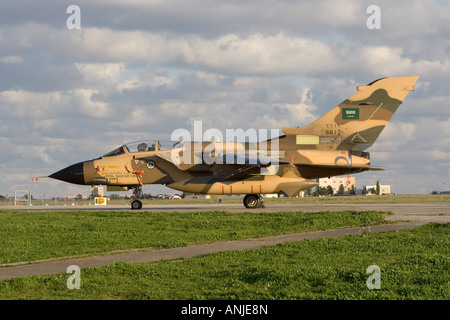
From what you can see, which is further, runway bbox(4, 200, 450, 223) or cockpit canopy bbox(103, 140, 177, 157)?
cockpit canopy bbox(103, 140, 177, 157)

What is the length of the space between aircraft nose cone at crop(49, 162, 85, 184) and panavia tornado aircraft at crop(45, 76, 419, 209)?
0.51 metres

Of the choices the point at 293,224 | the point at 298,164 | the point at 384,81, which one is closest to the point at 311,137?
the point at 298,164

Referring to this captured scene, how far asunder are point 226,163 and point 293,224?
1112 centimetres

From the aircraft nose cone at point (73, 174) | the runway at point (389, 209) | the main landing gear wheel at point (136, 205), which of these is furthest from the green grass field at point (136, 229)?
the aircraft nose cone at point (73, 174)

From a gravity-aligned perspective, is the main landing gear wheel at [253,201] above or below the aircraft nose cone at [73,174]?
below

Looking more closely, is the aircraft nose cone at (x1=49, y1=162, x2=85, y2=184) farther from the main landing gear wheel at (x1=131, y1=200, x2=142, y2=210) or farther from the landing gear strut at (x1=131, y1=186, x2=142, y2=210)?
the main landing gear wheel at (x1=131, y1=200, x2=142, y2=210)

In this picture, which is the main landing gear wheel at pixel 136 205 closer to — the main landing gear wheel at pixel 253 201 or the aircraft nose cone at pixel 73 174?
the aircraft nose cone at pixel 73 174

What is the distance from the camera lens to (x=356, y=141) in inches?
1355

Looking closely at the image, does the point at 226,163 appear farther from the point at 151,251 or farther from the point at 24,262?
the point at 24,262

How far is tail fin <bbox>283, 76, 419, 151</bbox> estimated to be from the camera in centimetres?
3444

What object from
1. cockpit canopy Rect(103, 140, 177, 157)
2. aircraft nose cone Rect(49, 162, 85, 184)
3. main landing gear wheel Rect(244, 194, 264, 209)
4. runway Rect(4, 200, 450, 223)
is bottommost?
runway Rect(4, 200, 450, 223)

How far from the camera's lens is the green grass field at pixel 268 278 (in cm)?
995

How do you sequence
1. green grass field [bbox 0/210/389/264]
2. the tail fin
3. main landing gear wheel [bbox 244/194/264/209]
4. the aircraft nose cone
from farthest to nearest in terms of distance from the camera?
the aircraft nose cone → main landing gear wheel [bbox 244/194/264/209] → the tail fin → green grass field [bbox 0/210/389/264]

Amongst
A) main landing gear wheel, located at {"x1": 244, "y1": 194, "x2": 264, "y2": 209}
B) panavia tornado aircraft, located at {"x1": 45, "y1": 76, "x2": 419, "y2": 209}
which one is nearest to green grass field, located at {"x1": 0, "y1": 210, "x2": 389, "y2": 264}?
panavia tornado aircraft, located at {"x1": 45, "y1": 76, "x2": 419, "y2": 209}
